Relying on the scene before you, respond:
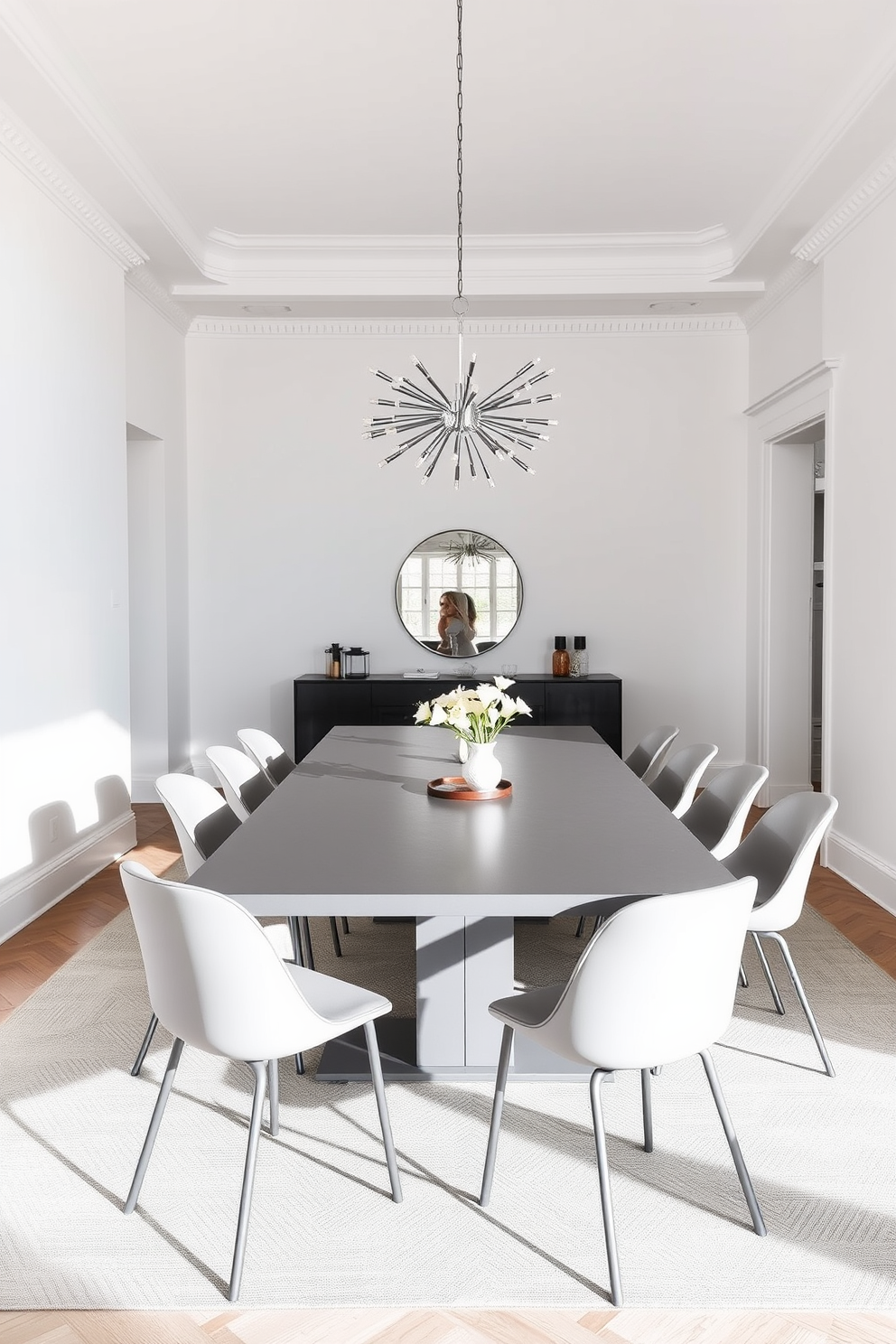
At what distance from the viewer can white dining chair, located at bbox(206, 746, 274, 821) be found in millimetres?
3721

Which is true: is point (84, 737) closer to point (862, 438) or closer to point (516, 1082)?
point (516, 1082)

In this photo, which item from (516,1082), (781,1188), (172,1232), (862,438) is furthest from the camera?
(862,438)

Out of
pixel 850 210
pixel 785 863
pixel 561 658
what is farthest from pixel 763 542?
pixel 785 863

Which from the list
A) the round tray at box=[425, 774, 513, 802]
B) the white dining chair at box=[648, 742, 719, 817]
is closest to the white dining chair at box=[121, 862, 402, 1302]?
the round tray at box=[425, 774, 513, 802]

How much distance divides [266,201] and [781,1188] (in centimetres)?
520

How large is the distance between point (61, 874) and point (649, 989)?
11.8 ft

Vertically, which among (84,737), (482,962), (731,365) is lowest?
(482,962)

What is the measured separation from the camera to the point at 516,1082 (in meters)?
2.92

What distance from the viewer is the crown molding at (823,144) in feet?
12.7

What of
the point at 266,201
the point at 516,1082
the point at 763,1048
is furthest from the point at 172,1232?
the point at 266,201

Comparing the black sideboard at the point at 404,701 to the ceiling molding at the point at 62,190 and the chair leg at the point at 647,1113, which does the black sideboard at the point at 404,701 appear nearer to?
the ceiling molding at the point at 62,190

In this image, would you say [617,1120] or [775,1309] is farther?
[617,1120]

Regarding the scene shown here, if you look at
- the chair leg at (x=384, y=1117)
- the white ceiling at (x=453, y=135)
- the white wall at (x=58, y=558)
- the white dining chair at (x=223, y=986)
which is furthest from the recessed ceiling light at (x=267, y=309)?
the chair leg at (x=384, y=1117)

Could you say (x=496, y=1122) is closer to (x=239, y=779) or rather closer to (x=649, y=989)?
(x=649, y=989)
